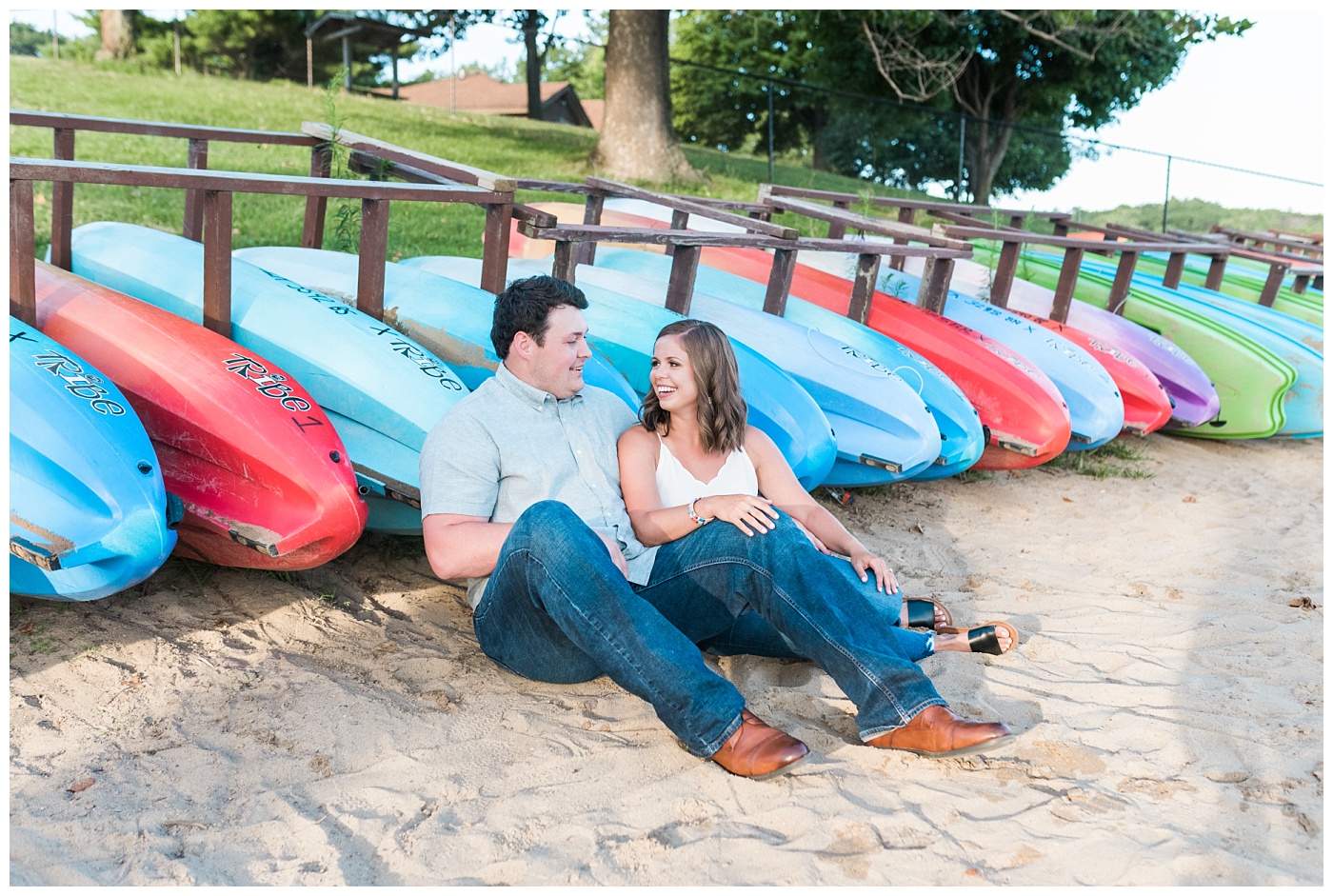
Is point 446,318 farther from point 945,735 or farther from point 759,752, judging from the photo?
point 945,735

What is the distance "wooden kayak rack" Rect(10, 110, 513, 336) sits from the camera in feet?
10.3

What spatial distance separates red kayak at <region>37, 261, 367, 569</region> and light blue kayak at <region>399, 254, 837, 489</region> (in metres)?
1.39

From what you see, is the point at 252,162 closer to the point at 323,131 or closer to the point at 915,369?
the point at 323,131

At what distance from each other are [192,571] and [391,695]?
0.91m

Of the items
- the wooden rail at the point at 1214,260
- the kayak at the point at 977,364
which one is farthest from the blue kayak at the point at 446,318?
the wooden rail at the point at 1214,260

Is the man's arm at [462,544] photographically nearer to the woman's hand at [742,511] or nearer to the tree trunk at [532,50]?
the woman's hand at [742,511]

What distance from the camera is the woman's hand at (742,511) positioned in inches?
101

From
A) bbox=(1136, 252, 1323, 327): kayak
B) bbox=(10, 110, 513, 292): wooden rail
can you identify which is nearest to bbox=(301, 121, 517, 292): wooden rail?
bbox=(10, 110, 513, 292): wooden rail

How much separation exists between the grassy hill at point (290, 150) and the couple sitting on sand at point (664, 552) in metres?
2.54

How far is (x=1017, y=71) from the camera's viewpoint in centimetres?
1795

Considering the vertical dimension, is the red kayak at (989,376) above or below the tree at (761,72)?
below

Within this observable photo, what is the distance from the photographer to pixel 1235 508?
5102 mm

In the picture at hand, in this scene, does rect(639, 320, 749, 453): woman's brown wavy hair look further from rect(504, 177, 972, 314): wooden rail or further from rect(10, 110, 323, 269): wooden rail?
rect(10, 110, 323, 269): wooden rail

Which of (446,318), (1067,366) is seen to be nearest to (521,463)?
(446,318)
